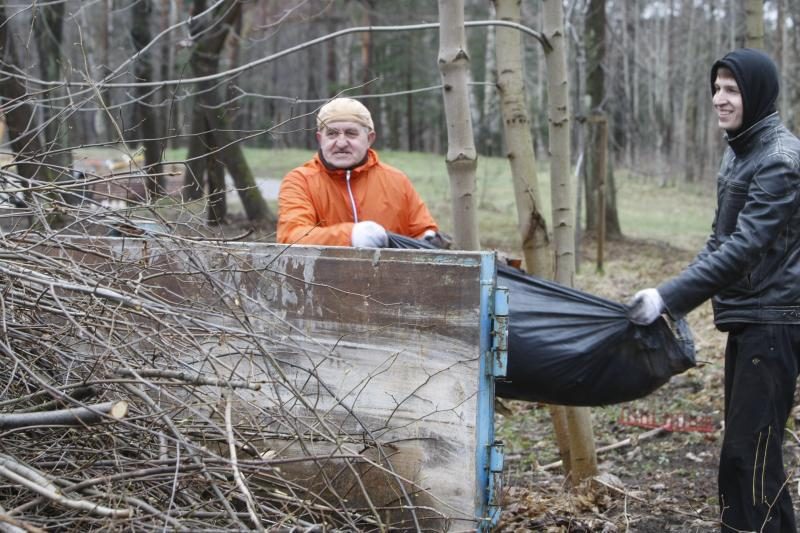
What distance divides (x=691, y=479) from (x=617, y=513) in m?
0.90

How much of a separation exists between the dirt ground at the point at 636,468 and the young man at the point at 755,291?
21.0 inches

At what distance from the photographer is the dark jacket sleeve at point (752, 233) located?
3.34 meters

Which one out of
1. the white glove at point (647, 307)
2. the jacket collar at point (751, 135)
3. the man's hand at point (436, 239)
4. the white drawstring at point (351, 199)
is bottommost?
the white glove at point (647, 307)

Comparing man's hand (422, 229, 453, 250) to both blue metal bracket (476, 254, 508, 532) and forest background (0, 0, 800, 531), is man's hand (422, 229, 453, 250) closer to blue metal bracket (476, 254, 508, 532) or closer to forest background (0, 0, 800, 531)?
blue metal bracket (476, 254, 508, 532)

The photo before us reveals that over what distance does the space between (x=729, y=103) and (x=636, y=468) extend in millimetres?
2615

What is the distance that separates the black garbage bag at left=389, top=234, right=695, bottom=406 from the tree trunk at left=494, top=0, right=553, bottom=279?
1.16 metres

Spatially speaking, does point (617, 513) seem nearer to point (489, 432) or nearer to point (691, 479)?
point (691, 479)

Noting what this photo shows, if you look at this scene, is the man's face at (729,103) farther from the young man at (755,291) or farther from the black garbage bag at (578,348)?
the black garbage bag at (578,348)

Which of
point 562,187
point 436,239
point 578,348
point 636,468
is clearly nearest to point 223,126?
point 562,187

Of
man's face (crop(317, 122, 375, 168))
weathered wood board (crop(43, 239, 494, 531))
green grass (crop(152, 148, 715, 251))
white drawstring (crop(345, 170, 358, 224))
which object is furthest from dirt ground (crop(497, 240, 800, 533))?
green grass (crop(152, 148, 715, 251))

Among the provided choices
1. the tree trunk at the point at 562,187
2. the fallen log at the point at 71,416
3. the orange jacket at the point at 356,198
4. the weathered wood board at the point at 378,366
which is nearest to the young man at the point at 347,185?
the orange jacket at the point at 356,198

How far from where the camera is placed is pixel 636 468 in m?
5.36

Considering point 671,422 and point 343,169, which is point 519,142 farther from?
point 671,422

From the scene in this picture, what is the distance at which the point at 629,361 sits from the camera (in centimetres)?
364
